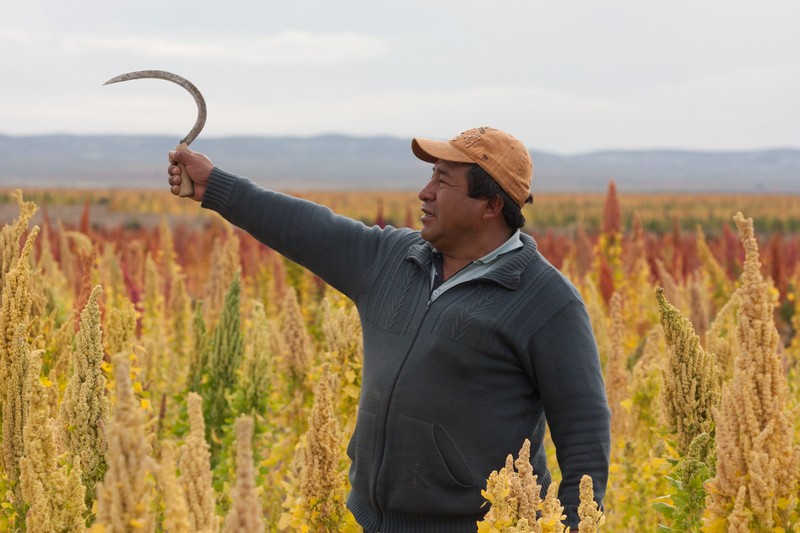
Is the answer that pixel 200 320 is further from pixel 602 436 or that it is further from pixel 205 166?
pixel 602 436

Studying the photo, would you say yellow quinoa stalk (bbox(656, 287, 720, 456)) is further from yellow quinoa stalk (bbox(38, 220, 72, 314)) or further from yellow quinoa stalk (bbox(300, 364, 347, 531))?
yellow quinoa stalk (bbox(38, 220, 72, 314))

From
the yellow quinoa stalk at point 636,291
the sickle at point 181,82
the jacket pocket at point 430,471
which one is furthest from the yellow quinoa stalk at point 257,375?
the yellow quinoa stalk at point 636,291

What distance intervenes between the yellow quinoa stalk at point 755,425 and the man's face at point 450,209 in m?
0.69

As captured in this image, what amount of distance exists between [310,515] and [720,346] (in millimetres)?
1671

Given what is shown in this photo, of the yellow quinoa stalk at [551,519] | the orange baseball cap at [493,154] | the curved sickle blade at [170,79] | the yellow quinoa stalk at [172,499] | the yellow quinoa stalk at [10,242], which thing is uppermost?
the curved sickle blade at [170,79]

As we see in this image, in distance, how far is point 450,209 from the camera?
2.45 meters

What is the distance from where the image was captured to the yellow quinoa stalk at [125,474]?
4.48ft

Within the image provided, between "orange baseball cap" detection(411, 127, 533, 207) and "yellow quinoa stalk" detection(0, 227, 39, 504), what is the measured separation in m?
1.10

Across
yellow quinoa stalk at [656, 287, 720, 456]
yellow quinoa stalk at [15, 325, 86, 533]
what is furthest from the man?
yellow quinoa stalk at [15, 325, 86, 533]

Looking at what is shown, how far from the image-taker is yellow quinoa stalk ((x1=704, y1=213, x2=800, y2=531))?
200 cm

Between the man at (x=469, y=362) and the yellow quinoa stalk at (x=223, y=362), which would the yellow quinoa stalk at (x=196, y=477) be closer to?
the man at (x=469, y=362)

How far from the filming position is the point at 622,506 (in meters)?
3.84

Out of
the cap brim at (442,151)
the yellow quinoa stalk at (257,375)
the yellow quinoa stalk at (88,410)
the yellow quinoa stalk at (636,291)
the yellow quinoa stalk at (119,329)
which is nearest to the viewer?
the yellow quinoa stalk at (88,410)

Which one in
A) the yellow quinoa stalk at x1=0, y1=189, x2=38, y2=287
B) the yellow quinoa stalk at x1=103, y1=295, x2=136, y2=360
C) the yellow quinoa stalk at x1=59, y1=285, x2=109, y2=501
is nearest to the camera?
the yellow quinoa stalk at x1=59, y1=285, x2=109, y2=501
